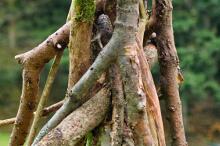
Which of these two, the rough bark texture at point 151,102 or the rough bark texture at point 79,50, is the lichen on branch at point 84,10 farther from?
the rough bark texture at point 151,102

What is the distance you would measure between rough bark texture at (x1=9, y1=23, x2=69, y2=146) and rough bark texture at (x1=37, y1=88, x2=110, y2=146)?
304 millimetres

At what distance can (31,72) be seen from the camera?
2.50m

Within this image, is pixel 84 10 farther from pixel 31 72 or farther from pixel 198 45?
pixel 198 45

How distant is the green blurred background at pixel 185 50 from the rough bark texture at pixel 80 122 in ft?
39.5

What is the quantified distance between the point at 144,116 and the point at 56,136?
293 millimetres

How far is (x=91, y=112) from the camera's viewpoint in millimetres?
2131

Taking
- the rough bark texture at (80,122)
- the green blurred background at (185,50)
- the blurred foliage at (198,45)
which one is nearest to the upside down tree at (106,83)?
the rough bark texture at (80,122)

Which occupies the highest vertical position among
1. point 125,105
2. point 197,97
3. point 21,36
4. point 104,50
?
point 104,50

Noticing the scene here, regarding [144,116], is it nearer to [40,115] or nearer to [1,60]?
[40,115]

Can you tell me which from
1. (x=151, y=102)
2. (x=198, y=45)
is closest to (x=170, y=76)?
(x=151, y=102)

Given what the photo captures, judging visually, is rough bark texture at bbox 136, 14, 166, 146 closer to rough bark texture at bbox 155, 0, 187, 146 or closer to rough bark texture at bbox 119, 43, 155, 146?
rough bark texture at bbox 119, 43, 155, 146

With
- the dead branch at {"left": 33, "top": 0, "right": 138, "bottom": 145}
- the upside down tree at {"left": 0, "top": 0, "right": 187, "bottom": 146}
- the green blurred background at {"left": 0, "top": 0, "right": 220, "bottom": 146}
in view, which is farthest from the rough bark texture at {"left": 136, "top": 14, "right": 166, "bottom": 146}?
the green blurred background at {"left": 0, "top": 0, "right": 220, "bottom": 146}

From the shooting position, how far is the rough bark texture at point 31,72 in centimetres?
235

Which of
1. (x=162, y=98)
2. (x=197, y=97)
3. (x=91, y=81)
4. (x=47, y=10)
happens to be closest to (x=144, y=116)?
(x=91, y=81)
